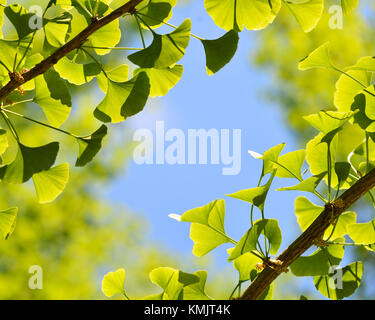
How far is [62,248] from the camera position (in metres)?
3.38

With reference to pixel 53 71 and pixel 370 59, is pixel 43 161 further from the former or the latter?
pixel 370 59

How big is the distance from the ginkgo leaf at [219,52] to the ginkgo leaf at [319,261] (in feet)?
0.81

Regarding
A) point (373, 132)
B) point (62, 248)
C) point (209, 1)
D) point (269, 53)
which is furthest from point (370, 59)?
point (269, 53)

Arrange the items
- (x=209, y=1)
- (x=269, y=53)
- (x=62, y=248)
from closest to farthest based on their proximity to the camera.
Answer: (x=209, y=1) → (x=62, y=248) → (x=269, y=53)

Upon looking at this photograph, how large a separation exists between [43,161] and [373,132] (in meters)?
0.38

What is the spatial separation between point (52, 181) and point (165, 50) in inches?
8.6

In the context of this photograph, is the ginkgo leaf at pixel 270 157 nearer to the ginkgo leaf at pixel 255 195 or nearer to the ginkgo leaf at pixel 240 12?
the ginkgo leaf at pixel 255 195

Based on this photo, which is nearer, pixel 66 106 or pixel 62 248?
pixel 66 106

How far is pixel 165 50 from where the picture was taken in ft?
1.51

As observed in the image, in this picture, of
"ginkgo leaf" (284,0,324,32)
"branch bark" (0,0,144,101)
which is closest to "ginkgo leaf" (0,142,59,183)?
"branch bark" (0,0,144,101)

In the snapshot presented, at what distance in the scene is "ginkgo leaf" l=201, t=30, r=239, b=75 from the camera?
1.54ft

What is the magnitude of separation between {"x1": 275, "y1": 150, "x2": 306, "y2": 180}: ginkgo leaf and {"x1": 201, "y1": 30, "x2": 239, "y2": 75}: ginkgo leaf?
5.0 inches

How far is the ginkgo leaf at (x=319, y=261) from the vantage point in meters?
0.51
